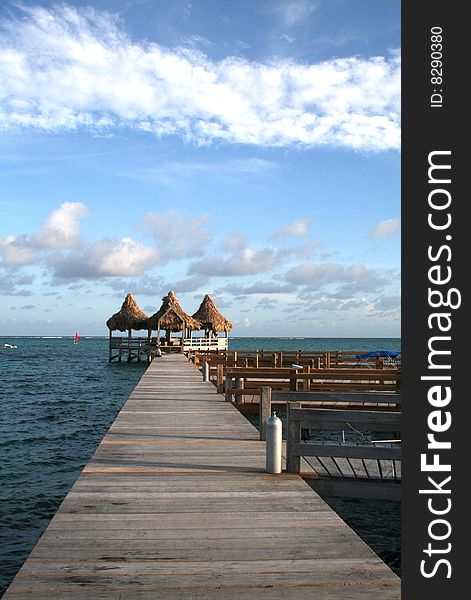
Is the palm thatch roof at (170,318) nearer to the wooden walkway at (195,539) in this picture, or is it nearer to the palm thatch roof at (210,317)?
the palm thatch roof at (210,317)

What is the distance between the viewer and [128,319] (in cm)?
5566

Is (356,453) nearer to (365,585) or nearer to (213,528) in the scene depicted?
(213,528)

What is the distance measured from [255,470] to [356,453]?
130 centimetres

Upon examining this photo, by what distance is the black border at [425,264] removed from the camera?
319cm

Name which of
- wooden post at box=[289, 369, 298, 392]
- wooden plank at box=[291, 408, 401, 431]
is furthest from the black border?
wooden post at box=[289, 369, 298, 392]

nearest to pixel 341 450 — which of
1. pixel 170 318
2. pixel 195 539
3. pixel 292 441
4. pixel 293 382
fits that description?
pixel 292 441

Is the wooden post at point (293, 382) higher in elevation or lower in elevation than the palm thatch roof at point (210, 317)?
lower

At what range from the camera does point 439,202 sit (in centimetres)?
337

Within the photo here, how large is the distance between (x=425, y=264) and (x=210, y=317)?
53089 millimetres

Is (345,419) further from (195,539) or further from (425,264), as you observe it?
(425,264)

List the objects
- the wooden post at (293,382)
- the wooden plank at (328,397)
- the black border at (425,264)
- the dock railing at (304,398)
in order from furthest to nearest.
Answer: the wooden post at (293,382), the wooden plank at (328,397), the dock railing at (304,398), the black border at (425,264)

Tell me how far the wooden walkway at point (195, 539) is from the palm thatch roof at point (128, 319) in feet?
156

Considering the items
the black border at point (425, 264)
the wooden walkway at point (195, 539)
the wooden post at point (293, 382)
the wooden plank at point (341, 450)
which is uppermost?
the black border at point (425, 264)

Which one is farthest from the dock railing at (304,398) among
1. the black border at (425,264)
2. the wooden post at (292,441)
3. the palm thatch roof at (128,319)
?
the palm thatch roof at (128,319)
